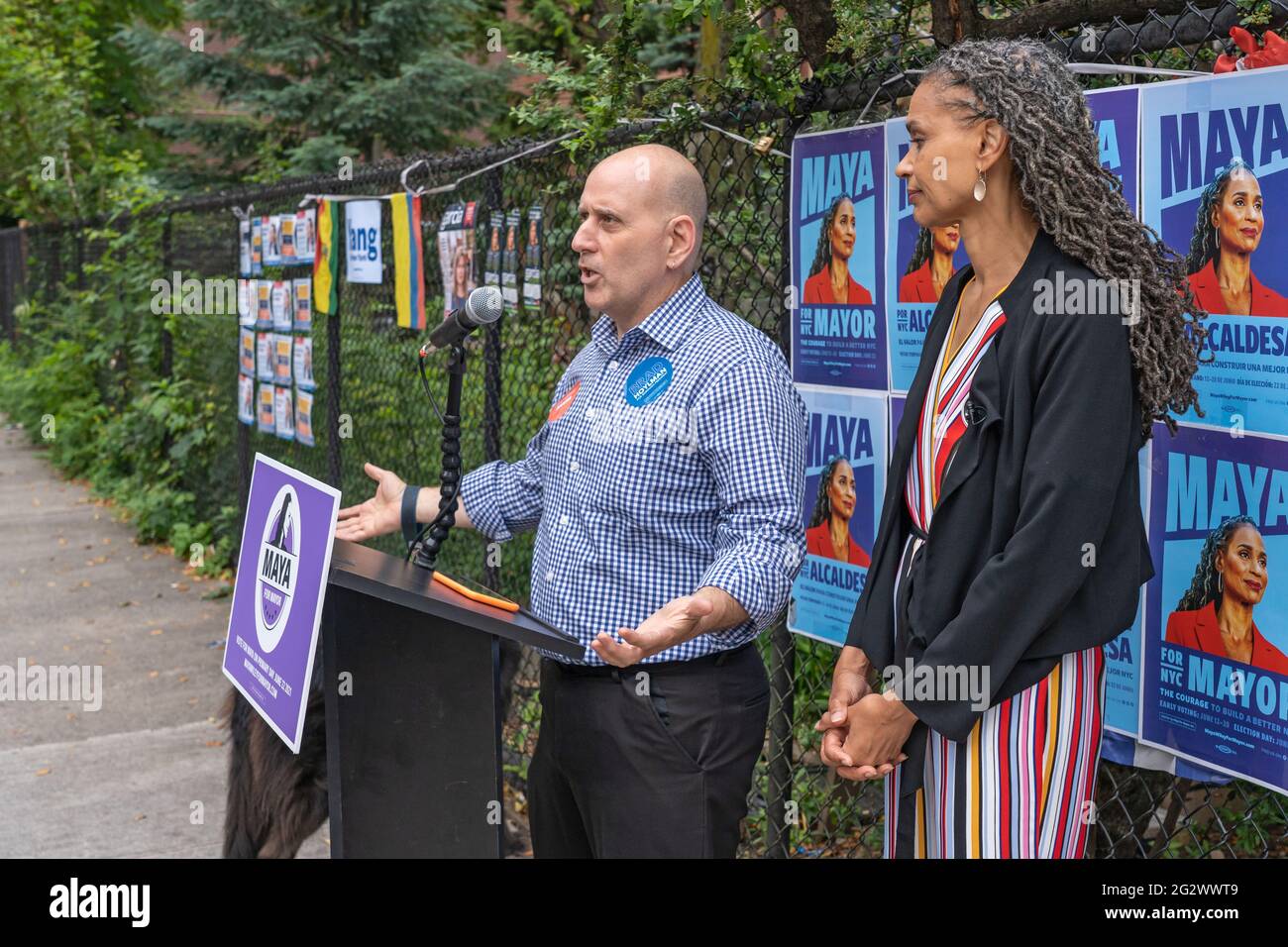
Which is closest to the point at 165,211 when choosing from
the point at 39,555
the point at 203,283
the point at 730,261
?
the point at 203,283

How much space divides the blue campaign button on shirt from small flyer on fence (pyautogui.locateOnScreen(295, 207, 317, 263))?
4732 millimetres

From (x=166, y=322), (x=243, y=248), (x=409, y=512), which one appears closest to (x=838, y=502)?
(x=409, y=512)

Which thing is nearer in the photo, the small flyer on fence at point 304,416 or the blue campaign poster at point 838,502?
the blue campaign poster at point 838,502

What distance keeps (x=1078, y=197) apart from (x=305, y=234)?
19.2 feet

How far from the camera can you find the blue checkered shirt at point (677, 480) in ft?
8.98

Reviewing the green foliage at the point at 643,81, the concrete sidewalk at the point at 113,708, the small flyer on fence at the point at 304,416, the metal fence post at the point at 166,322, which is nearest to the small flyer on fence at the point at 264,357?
the small flyer on fence at the point at 304,416

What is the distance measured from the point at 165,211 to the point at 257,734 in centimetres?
852

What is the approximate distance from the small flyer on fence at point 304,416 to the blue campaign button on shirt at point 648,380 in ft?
16.2

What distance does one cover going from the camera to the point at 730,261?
452 cm

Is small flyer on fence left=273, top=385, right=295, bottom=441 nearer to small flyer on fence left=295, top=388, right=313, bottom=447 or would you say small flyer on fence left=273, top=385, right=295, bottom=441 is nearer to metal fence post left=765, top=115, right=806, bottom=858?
small flyer on fence left=295, top=388, right=313, bottom=447

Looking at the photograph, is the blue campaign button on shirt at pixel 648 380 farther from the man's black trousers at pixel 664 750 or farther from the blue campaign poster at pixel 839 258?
the blue campaign poster at pixel 839 258

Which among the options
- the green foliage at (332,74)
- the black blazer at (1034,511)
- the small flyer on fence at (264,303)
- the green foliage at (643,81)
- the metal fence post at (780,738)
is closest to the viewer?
the black blazer at (1034,511)

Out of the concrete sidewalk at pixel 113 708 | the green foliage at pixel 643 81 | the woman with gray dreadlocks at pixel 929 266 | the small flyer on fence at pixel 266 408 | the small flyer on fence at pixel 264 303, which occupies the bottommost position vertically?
the concrete sidewalk at pixel 113 708
